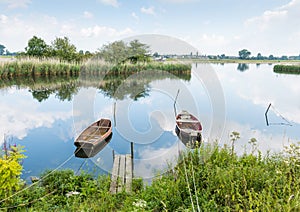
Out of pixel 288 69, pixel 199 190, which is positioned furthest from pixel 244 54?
pixel 199 190

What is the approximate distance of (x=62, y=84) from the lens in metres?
13.9

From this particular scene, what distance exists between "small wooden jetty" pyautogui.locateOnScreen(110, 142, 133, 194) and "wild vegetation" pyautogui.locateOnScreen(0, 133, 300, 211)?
0.11m

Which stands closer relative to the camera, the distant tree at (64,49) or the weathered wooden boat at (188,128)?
the weathered wooden boat at (188,128)

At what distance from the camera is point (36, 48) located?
69.6ft

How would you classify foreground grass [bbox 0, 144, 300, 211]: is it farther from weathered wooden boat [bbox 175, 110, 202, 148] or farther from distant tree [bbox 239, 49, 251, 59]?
distant tree [bbox 239, 49, 251, 59]

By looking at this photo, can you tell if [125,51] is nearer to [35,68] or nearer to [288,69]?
[35,68]

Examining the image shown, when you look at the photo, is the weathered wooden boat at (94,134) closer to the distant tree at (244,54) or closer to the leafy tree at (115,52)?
the leafy tree at (115,52)

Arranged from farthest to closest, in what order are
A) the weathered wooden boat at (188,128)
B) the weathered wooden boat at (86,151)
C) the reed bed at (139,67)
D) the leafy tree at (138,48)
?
the weathered wooden boat at (188,128) → the weathered wooden boat at (86,151) → the reed bed at (139,67) → the leafy tree at (138,48)

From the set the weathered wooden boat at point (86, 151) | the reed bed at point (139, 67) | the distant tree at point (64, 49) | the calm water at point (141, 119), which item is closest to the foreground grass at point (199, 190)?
the calm water at point (141, 119)

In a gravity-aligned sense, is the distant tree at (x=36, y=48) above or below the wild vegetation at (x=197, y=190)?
above

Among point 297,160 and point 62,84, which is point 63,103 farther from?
point 297,160

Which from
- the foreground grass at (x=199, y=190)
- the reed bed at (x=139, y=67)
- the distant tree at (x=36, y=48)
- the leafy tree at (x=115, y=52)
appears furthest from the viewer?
the distant tree at (x=36, y=48)

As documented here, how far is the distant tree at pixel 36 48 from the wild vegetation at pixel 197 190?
2091 centimetres

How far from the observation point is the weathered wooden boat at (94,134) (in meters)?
5.01
